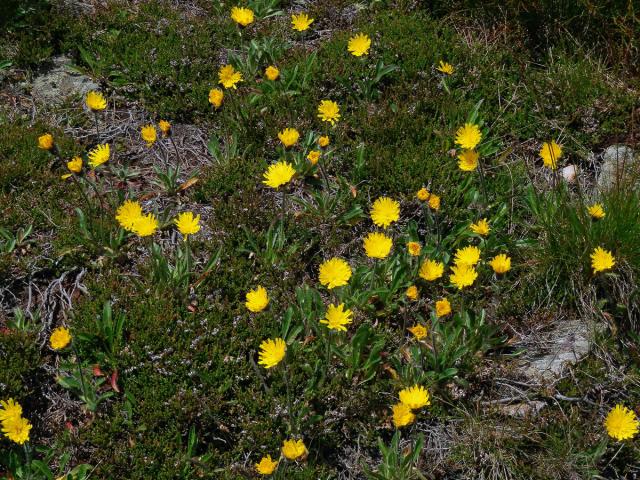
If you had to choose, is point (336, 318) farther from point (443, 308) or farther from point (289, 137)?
point (289, 137)

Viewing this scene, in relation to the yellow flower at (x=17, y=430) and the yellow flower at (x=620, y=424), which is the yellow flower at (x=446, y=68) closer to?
the yellow flower at (x=620, y=424)

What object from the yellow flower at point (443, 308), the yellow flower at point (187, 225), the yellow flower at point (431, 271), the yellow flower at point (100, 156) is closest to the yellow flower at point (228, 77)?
the yellow flower at point (100, 156)

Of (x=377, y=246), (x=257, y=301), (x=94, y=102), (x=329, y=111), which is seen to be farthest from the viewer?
(x=329, y=111)

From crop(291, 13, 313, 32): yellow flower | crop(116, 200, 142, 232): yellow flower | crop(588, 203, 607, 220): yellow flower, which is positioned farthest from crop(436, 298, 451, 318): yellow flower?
crop(291, 13, 313, 32): yellow flower

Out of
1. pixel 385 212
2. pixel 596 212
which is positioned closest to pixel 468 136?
pixel 385 212

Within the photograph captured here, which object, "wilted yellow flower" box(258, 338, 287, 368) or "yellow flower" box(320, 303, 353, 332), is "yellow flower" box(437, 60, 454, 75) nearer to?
"yellow flower" box(320, 303, 353, 332)

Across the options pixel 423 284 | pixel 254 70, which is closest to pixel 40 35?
pixel 254 70
